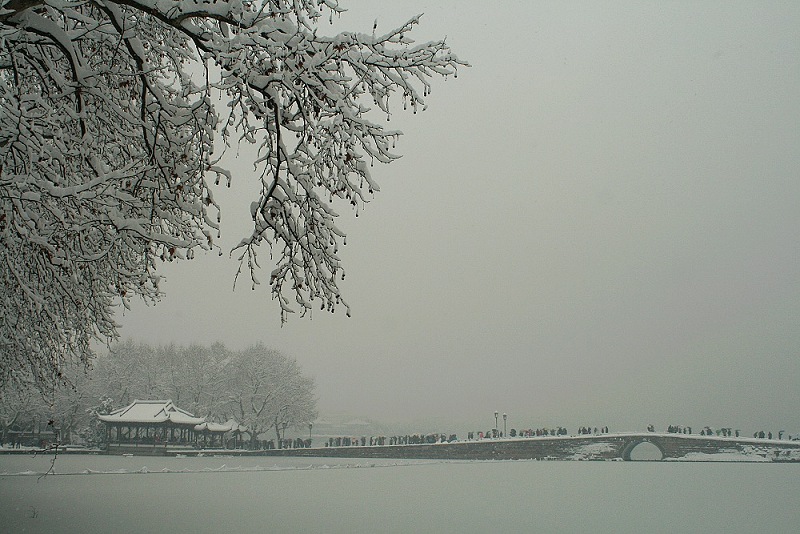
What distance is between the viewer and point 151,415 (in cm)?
4047

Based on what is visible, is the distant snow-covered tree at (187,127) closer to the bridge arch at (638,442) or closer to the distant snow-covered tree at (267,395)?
the bridge arch at (638,442)

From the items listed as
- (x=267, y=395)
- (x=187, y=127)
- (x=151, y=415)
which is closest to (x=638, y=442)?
(x=267, y=395)

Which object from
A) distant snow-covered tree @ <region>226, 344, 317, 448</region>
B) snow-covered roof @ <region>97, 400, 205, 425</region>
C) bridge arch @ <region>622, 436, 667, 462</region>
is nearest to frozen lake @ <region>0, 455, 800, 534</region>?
snow-covered roof @ <region>97, 400, 205, 425</region>

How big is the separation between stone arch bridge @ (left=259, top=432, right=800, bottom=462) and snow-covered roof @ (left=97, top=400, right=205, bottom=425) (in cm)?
627

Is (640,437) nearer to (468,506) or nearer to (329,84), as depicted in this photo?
(468,506)

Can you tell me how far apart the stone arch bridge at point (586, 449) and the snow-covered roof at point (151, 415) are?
627cm

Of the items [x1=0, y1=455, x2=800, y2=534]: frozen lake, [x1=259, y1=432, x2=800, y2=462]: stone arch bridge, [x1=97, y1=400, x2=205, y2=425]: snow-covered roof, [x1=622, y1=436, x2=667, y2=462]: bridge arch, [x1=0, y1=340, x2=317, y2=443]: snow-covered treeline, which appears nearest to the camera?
[x1=0, y1=455, x2=800, y2=534]: frozen lake

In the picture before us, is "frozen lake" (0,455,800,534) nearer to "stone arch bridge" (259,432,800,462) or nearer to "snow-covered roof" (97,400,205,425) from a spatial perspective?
"snow-covered roof" (97,400,205,425)

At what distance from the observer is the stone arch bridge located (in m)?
43.9

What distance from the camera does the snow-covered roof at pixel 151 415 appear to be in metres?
39.5

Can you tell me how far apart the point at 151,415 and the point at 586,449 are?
28563 millimetres

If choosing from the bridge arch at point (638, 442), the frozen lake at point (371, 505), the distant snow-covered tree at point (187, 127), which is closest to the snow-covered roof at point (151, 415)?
the frozen lake at point (371, 505)

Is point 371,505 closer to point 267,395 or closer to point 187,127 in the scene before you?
point 187,127

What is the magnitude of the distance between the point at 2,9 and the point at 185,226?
2.51 meters
